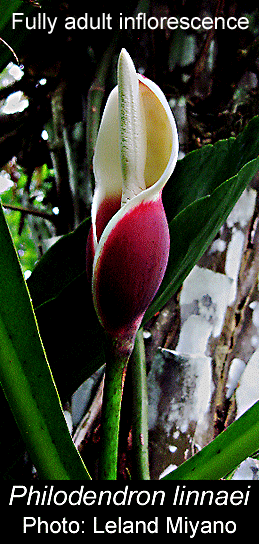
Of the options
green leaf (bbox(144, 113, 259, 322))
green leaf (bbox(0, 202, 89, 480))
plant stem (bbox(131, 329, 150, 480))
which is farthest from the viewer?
plant stem (bbox(131, 329, 150, 480))

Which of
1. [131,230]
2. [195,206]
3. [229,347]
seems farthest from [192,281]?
[131,230]

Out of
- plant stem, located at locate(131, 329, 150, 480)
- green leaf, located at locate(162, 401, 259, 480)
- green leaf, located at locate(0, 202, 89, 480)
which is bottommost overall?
plant stem, located at locate(131, 329, 150, 480)

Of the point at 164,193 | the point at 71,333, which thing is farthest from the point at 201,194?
the point at 71,333

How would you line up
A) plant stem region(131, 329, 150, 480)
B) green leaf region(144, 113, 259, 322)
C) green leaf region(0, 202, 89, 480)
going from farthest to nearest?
plant stem region(131, 329, 150, 480), green leaf region(144, 113, 259, 322), green leaf region(0, 202, 89, 480)

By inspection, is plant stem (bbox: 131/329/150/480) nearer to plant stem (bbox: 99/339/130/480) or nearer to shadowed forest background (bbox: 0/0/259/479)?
shadowed forest background (bbox: 0/0/259/479)

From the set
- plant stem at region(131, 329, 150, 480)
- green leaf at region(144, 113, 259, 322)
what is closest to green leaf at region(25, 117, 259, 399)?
green leaf at region(144, 113, 259, 322)

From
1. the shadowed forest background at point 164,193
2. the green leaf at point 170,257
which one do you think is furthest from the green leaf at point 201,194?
the shadowed forest background at point 164,193

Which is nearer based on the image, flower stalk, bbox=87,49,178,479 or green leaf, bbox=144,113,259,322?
flower stalk, bbox=87,49,178,479
